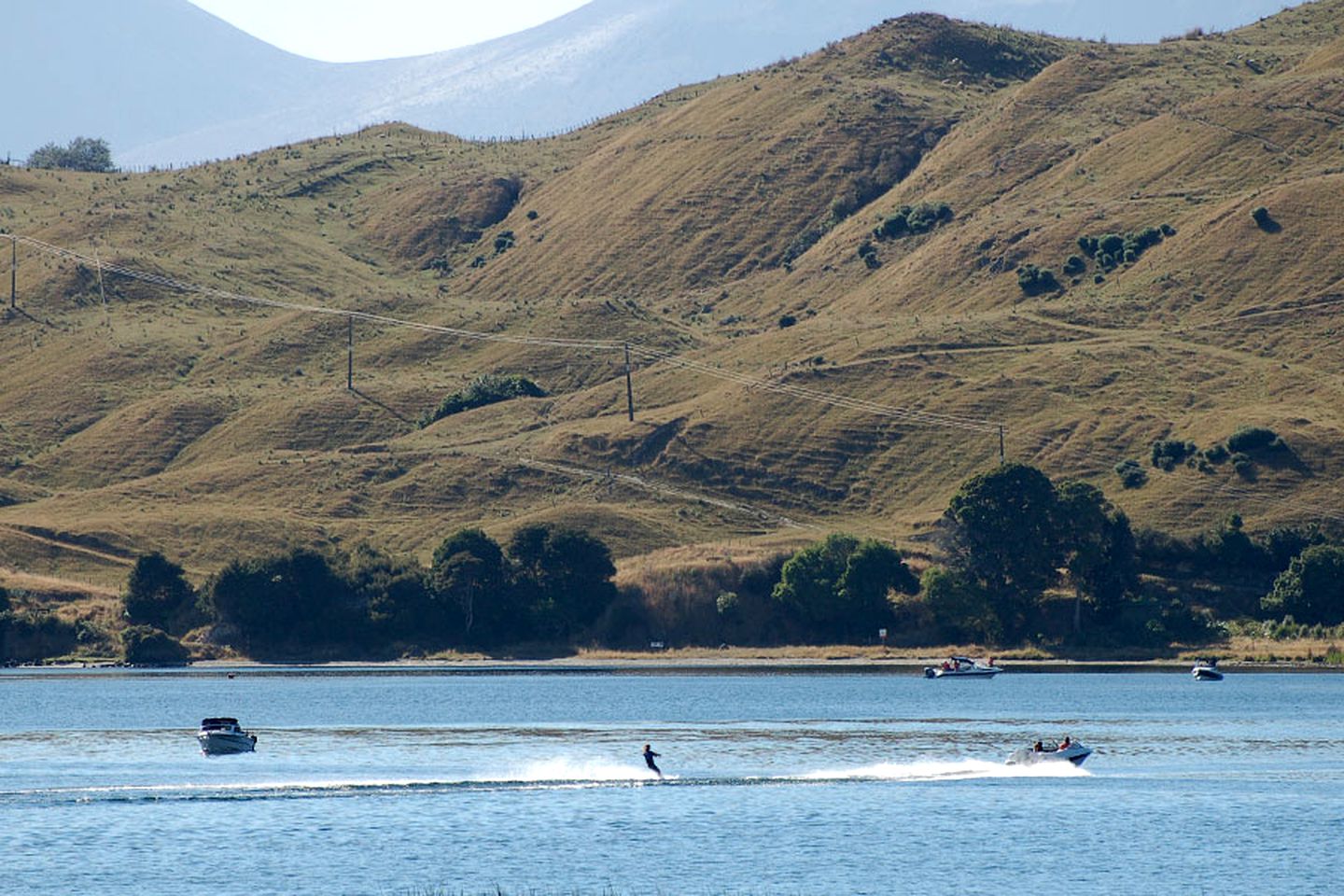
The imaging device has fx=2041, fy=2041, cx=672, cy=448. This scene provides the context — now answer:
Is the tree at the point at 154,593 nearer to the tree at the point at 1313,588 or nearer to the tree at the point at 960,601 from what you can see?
the tree at the point at 960,601

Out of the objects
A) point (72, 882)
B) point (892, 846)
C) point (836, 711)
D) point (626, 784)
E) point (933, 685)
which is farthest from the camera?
point (933, 685)

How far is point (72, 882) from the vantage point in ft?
218

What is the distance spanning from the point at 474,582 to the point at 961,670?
44.8 m

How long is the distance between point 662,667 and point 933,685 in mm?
30147

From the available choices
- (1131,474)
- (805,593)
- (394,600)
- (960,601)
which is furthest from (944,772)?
(1131,474)

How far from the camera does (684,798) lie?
8644cm

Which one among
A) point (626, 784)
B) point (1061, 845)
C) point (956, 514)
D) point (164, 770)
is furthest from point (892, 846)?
point (956, 514)

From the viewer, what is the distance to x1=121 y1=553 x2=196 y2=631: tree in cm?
17862

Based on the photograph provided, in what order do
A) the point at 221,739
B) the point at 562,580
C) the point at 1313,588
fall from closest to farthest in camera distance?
the point at 221,739 → the point at 1313,588 → the point at 562,580

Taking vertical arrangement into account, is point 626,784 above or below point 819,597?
below

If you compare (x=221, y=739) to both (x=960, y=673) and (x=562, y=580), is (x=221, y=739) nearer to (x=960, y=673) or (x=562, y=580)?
(x=960, y=673)

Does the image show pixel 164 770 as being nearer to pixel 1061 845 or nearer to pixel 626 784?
pixel 626 784

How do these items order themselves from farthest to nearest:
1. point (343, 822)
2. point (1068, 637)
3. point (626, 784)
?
point (1068, 637)
point (626, 784)
point (343, 822)

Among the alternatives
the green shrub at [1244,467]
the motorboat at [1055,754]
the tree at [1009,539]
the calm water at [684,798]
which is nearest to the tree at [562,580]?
the tree at [1009,539]
